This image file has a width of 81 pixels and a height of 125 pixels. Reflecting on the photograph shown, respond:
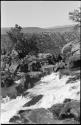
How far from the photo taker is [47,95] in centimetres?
1877

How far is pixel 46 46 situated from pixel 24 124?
25.0m

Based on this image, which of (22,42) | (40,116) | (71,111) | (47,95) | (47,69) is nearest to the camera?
(71,111)

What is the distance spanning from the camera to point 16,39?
35.7m

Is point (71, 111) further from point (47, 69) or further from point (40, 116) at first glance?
point (47, 69)

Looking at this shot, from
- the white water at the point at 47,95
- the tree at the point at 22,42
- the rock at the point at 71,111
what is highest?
the tree at the point at 22,42

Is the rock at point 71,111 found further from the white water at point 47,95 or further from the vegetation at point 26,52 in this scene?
the vegetation at point 26,52

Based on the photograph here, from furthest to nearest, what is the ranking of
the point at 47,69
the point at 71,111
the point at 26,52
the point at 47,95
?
the point at 26,52
the point at 47,69
the point at 47,95
the point at 71,111

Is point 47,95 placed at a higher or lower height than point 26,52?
→ lower

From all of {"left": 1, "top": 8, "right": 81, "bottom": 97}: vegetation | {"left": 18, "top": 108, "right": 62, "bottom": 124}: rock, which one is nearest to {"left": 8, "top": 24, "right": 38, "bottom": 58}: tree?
{"left": 1, "top": 8, "right": 81, "bottom": 97}: vegetation

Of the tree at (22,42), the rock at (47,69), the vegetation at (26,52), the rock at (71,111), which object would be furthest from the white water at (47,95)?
the tree at (22,42)

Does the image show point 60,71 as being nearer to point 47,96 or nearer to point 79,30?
point 47,96

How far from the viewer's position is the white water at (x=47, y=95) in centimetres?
1759

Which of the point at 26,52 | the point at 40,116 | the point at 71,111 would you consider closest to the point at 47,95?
the point at 40,116

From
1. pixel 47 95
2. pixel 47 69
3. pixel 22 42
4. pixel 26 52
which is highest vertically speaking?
pixel 22 42
